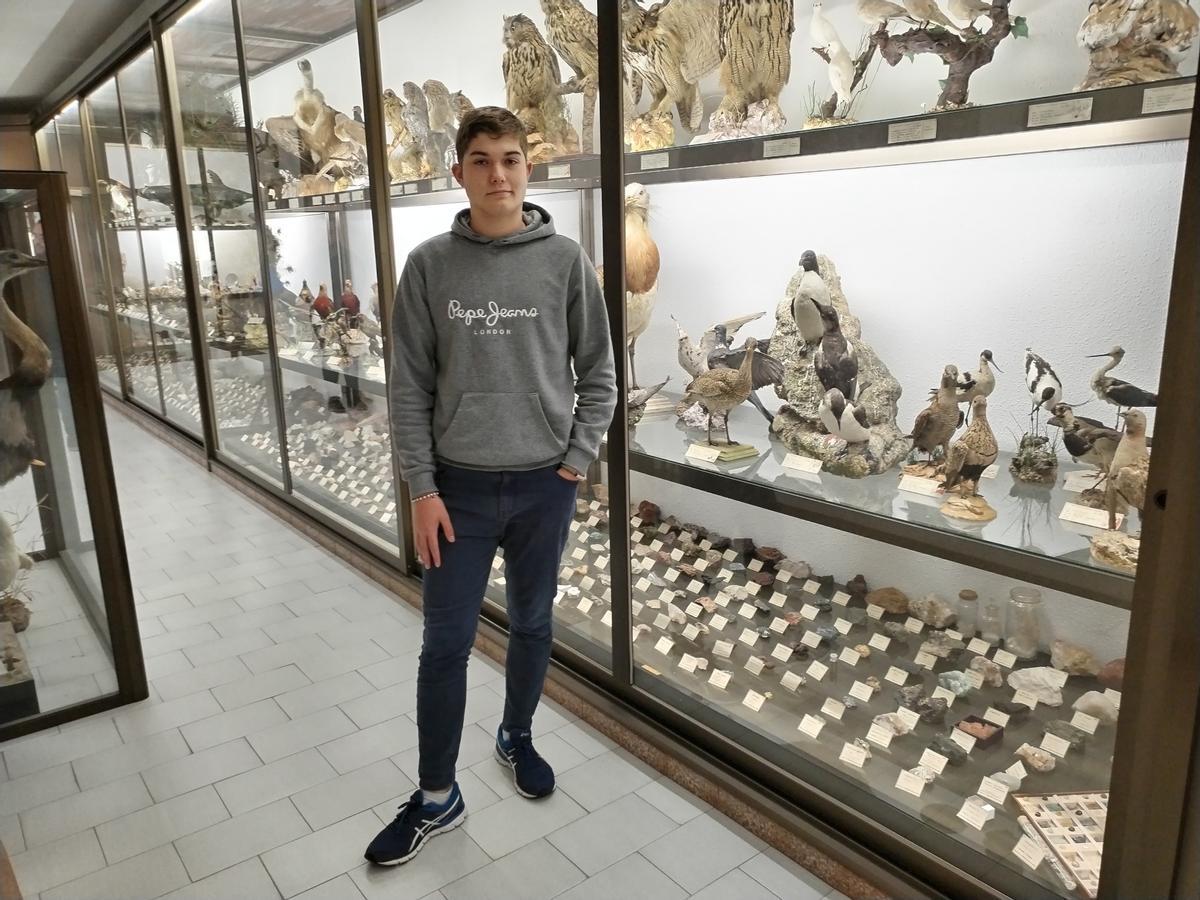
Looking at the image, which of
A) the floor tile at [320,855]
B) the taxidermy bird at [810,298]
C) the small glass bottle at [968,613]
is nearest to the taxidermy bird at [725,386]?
the taxidermy bird at [810,298]

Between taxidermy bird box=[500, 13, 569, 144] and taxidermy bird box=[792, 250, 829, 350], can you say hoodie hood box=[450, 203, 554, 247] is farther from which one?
taxidermy bird box=[500, 13, 569, 144]

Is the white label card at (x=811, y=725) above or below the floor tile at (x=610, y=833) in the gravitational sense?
above

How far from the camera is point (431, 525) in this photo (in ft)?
5.45

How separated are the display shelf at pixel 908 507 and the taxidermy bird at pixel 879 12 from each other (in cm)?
88

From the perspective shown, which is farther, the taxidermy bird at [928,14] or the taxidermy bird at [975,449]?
the taxidermy bird at [975,449]

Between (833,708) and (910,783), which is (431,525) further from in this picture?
(910,783)

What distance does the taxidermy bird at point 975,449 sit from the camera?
165 centimetres

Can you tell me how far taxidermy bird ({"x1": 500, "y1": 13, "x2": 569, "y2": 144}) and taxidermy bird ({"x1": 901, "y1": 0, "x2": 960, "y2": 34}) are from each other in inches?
41.7

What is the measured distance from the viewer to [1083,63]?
52.1 inches

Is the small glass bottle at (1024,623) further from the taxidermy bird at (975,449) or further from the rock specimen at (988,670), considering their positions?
the taxidermy bird at (975,449)

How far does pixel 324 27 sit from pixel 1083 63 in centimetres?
293

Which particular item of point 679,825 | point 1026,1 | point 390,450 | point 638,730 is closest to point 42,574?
point 390,450

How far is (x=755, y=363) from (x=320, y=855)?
4.91 ft

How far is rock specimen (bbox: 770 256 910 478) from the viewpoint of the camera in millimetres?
1867
